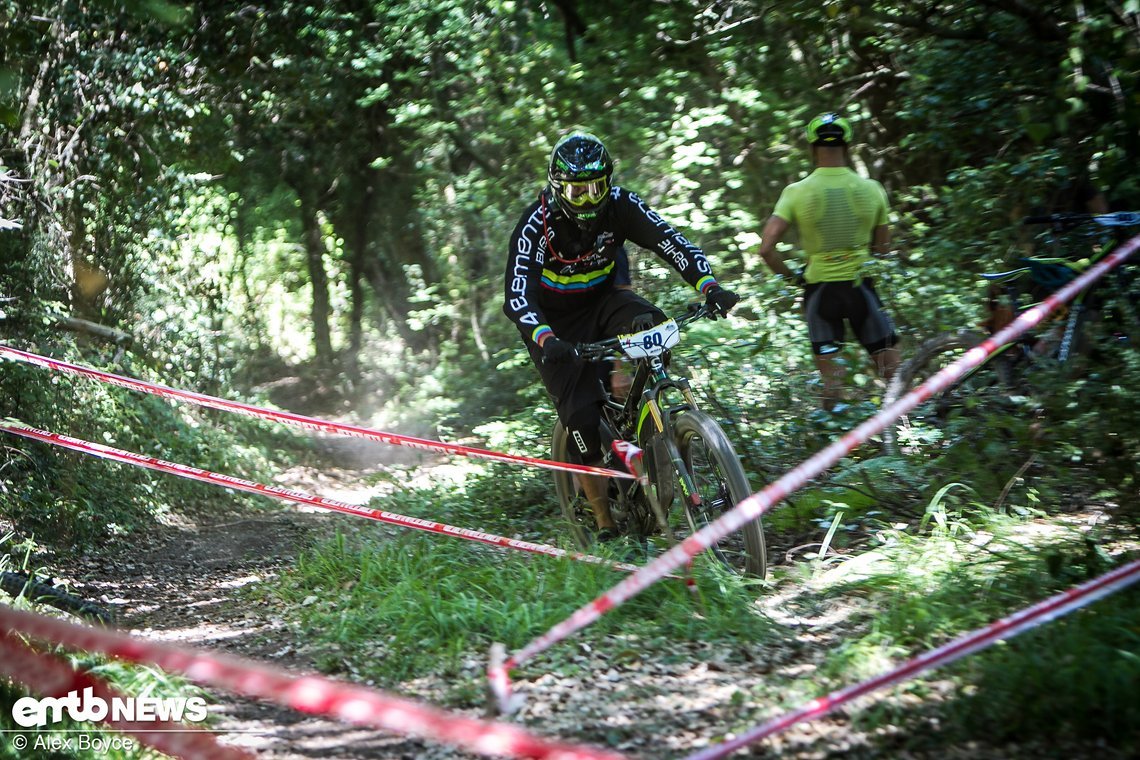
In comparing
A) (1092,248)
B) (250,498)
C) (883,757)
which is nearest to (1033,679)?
(883,757)

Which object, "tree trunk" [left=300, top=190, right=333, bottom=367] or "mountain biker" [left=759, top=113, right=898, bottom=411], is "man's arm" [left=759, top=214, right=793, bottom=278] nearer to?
"mountain biker" [left=759, top=113, right=898, bottom=411]

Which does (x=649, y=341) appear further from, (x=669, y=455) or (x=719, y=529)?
(x=719, y=529)

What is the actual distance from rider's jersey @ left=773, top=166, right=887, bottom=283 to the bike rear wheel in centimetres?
73

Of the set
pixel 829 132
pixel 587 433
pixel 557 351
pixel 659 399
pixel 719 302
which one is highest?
pixel 829 132

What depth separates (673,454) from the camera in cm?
466

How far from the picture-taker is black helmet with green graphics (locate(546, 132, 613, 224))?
4910mm

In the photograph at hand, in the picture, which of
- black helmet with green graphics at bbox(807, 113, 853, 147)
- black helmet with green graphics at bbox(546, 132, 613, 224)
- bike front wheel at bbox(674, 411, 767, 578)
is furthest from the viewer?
black helmet with green graphics at bbox(807, 113, 853, 147)

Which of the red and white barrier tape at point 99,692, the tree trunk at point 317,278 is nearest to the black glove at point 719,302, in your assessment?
the red and white barrier tape at point 99,692

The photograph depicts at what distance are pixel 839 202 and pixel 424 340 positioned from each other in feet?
41.6

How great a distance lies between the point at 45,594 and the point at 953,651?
3.92m

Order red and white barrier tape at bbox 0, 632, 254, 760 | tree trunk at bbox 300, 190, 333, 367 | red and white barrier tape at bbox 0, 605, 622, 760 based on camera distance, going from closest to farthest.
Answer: red and white barrier tape at bbox 0, 605, 622, 760 → red and white barrier tape at bbox 0, 632, 254, 760 → tree trunk at bbox 300, 190, 333, 367

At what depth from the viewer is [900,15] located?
8.45 meters

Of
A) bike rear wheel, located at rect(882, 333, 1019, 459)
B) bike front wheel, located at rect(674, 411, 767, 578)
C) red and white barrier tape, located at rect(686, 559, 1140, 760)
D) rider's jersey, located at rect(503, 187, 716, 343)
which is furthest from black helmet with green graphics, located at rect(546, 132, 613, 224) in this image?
red and white barrier tape, located at rect(686, 559, 1140, 760)

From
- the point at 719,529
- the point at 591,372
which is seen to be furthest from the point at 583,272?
the point at 719,529
